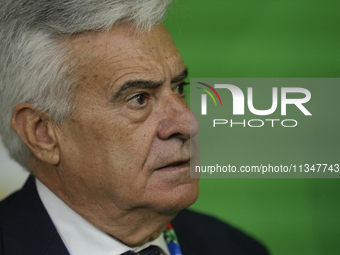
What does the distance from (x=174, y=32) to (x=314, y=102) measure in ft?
3.27

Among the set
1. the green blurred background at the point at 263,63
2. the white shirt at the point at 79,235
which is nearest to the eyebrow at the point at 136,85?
the white shirt at the point at 79,235

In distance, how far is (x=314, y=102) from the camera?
2.70 metres

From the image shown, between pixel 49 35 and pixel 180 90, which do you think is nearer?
pixel 49 35

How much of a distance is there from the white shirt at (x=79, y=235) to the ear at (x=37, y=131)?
19 centimetres

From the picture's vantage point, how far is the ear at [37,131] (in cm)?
161

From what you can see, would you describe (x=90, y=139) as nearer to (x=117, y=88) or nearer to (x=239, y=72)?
(x=117, y=88)

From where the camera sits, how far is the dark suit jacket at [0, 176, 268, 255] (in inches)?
62.1

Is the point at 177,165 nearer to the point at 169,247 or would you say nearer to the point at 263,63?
the point at 169,247

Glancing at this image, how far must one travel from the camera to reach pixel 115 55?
152 cm

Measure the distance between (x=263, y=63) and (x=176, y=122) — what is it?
131 cm

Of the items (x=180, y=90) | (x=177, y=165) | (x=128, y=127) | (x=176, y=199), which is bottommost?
(x=176, y=199)

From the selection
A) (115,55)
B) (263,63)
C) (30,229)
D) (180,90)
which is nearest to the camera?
(115,55)

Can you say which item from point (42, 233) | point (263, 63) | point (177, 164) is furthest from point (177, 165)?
point (263, 63)

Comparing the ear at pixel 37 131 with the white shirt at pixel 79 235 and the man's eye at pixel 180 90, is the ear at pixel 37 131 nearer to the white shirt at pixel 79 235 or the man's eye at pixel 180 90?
the white shirt at pixel 79 235
